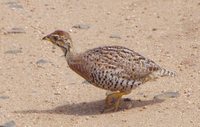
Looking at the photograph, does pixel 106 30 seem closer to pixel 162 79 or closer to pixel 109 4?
pixel 109 4

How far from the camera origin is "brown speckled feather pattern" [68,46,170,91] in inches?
428

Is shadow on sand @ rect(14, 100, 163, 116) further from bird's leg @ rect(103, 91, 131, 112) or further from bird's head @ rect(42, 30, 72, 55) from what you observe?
bird's head @ rect(42, 30, 72, 55)

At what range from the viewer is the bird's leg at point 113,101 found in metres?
11.1

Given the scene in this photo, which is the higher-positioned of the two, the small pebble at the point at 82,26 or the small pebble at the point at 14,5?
the small pebble at the point at 82,26

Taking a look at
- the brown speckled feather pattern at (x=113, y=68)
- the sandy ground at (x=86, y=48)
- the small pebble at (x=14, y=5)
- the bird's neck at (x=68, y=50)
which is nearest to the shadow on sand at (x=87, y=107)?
the sandy ground at (x=86, y=48)

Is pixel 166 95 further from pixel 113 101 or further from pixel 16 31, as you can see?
pixel 16 31

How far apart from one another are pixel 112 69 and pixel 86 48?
2.76 meters

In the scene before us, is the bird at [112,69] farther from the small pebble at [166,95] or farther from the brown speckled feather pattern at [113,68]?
the small pebble at [166,95]

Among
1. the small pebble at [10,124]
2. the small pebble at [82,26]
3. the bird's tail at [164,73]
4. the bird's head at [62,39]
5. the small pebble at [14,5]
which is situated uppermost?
the bird's head at [62,39]

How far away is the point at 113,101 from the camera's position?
11.3 meters

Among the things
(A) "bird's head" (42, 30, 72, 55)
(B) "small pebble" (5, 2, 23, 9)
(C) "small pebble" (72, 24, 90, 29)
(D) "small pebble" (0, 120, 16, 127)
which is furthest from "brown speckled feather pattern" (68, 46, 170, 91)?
(B) "small pebble" (5, 2, 23, 9)

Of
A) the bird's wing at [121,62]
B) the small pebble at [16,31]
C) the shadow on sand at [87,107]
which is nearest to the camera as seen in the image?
the bird's wing at [121,62]

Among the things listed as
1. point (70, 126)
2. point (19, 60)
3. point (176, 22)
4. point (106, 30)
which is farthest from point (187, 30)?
point (70, 126)

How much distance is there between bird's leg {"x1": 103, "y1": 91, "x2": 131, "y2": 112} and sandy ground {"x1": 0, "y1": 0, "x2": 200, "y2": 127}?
0.38ft
